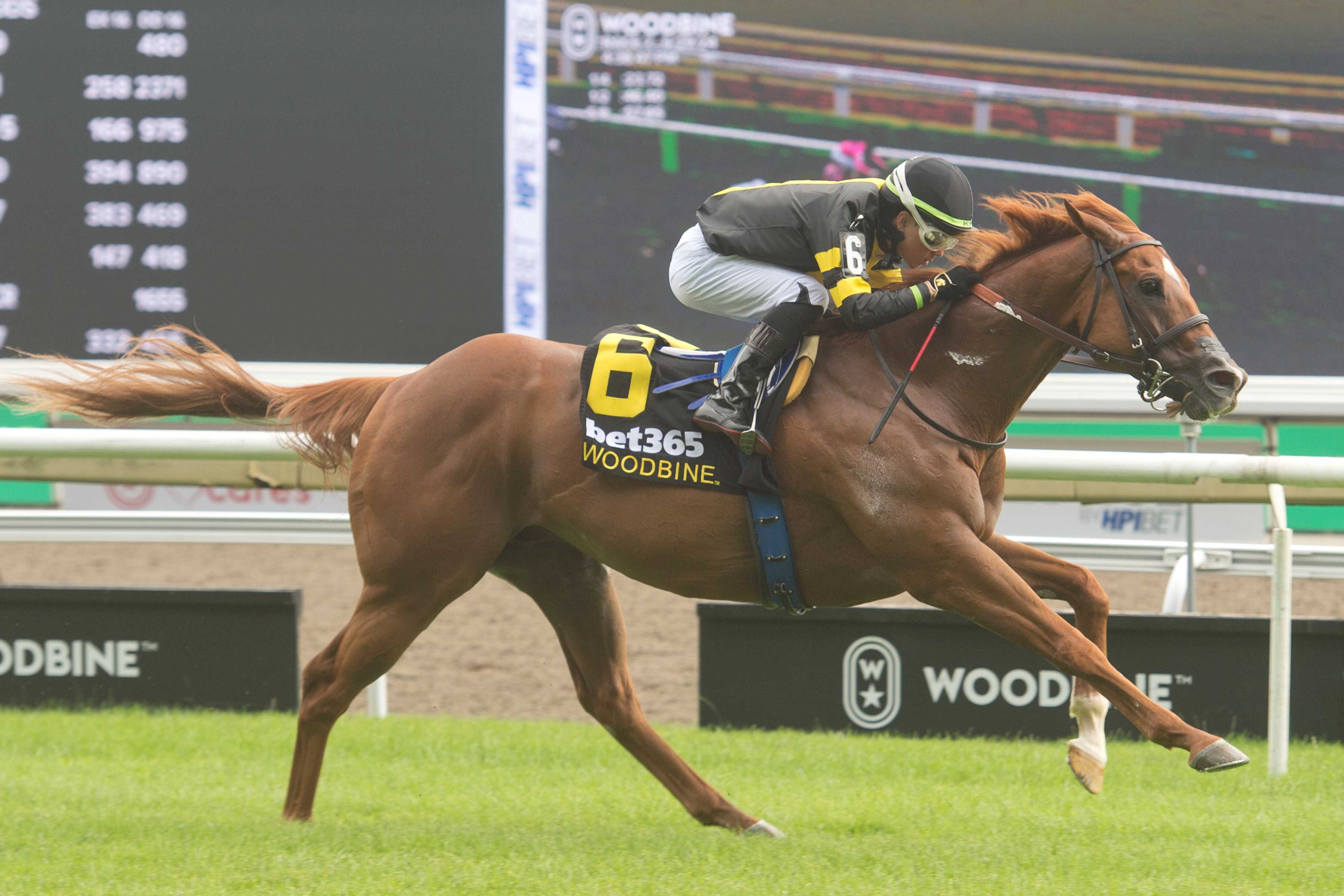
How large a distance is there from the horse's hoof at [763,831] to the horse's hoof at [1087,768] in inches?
28.4

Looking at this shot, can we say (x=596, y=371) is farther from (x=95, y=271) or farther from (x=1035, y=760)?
(x=95, y=271)

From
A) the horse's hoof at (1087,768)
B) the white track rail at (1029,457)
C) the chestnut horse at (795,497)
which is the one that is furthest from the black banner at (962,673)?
the horse's hoof at (1087,768)

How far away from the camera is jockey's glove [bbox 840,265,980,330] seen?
3193mm

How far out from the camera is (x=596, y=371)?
11.3 ft

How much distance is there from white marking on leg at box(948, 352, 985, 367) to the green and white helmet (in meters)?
0.29

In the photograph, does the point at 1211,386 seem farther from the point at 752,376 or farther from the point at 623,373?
the point at 623,373

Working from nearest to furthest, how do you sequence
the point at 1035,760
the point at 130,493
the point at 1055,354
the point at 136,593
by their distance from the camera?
the point at 1055,354, the point at 1035,760, the point at 136,593, the point at 130,493

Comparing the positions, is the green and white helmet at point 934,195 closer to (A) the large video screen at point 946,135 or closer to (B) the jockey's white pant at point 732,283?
(B) the jockey's white pant at point 732,283

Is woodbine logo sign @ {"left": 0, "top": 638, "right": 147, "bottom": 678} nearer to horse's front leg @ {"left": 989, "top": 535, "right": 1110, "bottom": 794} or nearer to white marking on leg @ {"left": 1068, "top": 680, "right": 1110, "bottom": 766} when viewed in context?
horse's front leg @ {"left": 989, "top": 535, "right": 1110, "bottom": 794}

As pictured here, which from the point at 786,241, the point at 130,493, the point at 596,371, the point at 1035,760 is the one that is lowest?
the point at 130,493

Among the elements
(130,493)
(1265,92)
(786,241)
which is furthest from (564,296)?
(786,241)

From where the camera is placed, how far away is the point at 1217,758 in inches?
108

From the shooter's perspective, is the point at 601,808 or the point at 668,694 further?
the point at 668,694

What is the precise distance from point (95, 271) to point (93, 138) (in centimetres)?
73
